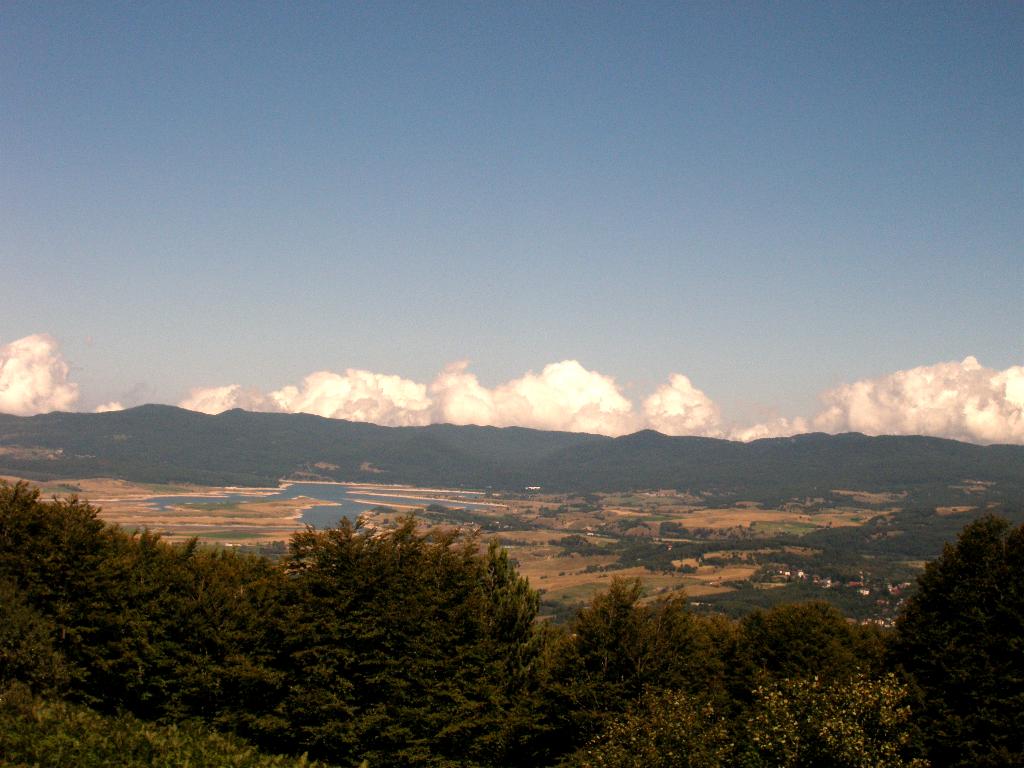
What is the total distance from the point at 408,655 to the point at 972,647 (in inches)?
1082

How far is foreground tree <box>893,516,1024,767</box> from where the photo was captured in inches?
1416

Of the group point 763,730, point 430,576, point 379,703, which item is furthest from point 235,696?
point 763,730

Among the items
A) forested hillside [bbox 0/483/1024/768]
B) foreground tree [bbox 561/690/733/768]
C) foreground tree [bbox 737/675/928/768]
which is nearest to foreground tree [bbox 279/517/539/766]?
forested hillside [bbox 0/483/1024/768]

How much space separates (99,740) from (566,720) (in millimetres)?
20884

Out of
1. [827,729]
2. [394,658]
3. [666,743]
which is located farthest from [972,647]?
[394,658]

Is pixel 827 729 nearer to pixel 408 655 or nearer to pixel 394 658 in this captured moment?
pixel 408 655

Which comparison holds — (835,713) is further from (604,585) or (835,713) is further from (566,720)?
(604,585)

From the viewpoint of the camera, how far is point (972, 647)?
126 feet

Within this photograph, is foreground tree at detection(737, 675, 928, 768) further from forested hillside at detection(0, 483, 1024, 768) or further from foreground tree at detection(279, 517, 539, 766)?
foreground tree at detection(279, 517, 539, 766)

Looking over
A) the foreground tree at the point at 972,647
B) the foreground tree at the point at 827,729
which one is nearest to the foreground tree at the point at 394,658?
the foreground tree at the point at 827,729

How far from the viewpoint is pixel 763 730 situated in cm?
2539

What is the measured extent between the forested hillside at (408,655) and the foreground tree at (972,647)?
96 mm

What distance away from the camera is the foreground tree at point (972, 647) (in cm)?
3597

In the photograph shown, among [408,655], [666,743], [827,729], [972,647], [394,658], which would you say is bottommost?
[394,658]
